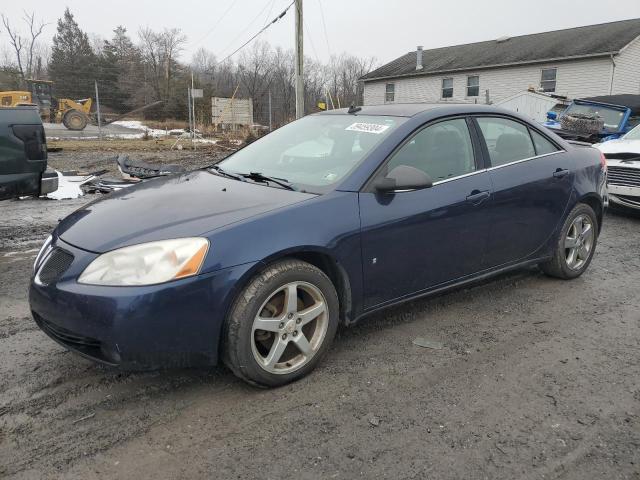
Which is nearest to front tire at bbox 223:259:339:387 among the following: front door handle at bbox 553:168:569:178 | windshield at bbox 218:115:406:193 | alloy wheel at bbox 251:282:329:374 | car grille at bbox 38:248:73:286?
alloy wheel at bbox 251:282:329:374

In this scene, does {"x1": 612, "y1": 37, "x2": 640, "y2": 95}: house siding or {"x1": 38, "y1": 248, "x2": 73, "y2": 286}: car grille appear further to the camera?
{"x1": 612, "y1": 37, "x2": 640, "y2": 95}: house siding

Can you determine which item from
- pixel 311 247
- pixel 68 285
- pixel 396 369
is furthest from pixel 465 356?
pixel 68 285

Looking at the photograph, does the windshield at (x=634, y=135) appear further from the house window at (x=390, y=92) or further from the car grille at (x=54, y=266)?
the house window at (x=390, y=92)

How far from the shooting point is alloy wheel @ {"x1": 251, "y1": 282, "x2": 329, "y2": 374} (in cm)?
277

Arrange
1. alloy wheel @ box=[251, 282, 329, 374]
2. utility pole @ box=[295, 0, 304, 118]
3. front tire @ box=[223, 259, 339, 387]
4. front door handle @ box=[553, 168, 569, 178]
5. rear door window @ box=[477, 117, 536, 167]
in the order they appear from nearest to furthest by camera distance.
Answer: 1. front tire @ box=[223, 259, 339, 387]
2. alloy wheel @ box=[251, 282, 329, 374]
3. rear door window @ box=[477, 117, 536, 167]
4. front door handle @ box=[553, 168, 569, 178]
5. utility pole @ box=[295, 0, 304, 118]

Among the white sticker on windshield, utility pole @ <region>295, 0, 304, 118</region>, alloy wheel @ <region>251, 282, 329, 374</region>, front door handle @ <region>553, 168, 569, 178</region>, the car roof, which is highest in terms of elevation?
utility pole @ <region>295, 0, 304, 118</region>

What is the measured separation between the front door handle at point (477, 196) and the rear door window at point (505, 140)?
29 cm

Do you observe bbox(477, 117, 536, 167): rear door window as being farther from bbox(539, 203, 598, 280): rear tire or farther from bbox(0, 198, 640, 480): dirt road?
bbox(0, 198, 640, 480): dirt road

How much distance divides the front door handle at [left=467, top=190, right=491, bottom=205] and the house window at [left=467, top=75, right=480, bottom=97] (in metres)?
29.6

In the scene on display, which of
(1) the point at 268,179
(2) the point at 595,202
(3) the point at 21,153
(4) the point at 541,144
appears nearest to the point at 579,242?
A: (2) the point at 595,202

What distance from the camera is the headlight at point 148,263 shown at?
2.48 m

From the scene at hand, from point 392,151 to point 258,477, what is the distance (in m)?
2.07

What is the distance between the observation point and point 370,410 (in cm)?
266

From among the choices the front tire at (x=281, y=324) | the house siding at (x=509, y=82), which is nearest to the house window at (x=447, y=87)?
the house siding at (x=509, y=82)
